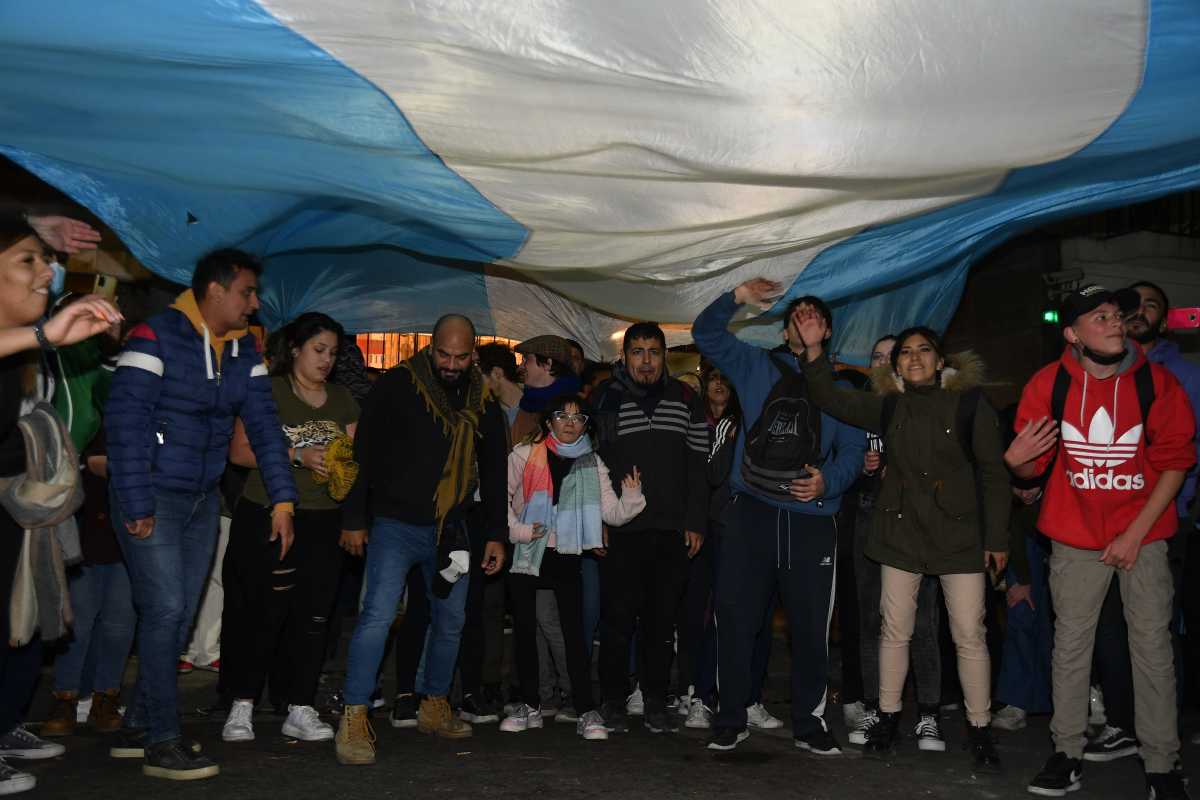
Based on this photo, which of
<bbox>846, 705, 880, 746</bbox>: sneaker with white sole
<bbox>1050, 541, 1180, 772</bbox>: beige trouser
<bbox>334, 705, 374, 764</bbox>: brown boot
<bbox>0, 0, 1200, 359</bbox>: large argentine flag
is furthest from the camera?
<bbox>846, 705, 880, 746</bbox>: sneaker with white sole

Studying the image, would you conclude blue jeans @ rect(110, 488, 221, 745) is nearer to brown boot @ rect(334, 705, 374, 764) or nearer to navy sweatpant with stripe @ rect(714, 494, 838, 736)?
brown boot @ rect(334, 705, 374, 764)

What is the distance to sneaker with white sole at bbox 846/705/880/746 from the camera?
612cm

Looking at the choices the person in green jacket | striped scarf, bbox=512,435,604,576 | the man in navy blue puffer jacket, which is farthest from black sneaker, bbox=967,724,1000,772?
the man in navy blue puffer jacket

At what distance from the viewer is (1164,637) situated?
518cm

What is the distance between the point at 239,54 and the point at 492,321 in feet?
13.4

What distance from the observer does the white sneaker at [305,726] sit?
591 centimetres

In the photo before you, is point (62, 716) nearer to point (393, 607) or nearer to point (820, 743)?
point (393, 607)

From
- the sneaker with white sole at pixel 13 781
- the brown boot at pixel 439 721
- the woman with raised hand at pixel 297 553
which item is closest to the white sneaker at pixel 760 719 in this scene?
the brown boot at pixel 439 721

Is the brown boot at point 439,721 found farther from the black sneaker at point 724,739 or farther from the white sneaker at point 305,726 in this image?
the black sneaker at point 724,739

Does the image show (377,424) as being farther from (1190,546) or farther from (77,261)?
(1190,546)

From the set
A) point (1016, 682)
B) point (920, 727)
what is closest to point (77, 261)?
point (920, 727)

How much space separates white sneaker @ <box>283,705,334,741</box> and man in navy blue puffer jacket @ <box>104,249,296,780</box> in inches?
28.6

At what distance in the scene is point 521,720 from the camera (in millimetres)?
6414

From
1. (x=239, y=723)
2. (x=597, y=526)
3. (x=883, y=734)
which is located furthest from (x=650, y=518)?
(x=239, y=723)
